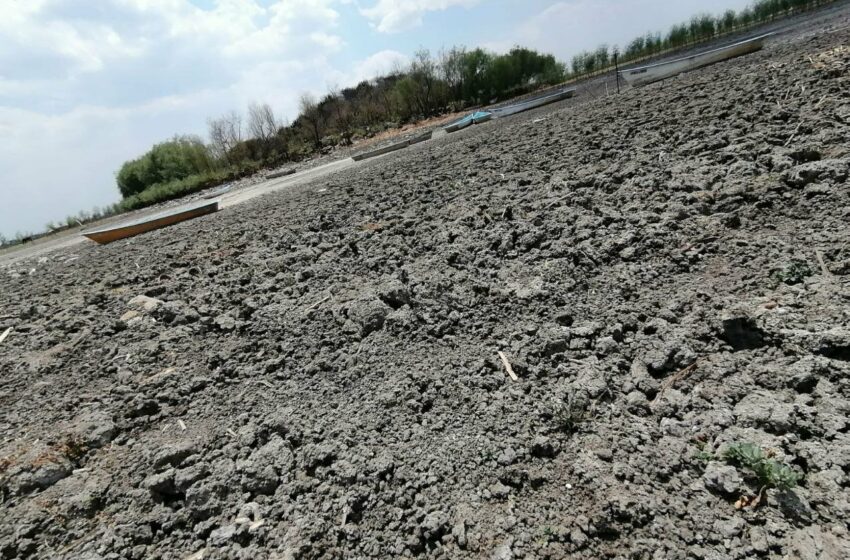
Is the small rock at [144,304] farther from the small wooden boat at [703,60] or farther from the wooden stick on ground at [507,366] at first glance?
the small wooden boat at [703,60]

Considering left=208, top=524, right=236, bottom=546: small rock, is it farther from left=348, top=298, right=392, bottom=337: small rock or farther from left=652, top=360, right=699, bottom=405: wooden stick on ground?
left=652, top=360, right=699, bottom=405: wooden stick on ground

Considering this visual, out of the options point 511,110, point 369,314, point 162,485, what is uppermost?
point 511,110

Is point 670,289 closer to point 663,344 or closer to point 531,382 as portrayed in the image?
point 663,344

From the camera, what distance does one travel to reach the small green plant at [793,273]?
2983 mm

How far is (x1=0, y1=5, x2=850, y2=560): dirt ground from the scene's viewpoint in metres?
2.04

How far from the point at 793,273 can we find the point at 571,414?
1931 mm

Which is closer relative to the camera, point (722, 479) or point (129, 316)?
point (722, 479)

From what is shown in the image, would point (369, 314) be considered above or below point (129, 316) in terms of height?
below

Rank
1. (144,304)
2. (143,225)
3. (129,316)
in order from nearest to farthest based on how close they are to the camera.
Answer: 1. (129,316)
2. (144,304)
3. (143,225)

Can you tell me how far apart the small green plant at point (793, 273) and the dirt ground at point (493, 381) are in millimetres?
11

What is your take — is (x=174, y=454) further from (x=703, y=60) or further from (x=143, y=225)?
(x=703, y=60)

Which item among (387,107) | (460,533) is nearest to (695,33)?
(387,107)

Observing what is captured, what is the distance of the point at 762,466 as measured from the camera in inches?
74.6

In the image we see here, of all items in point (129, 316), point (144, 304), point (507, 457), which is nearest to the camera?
point (507, 457)
